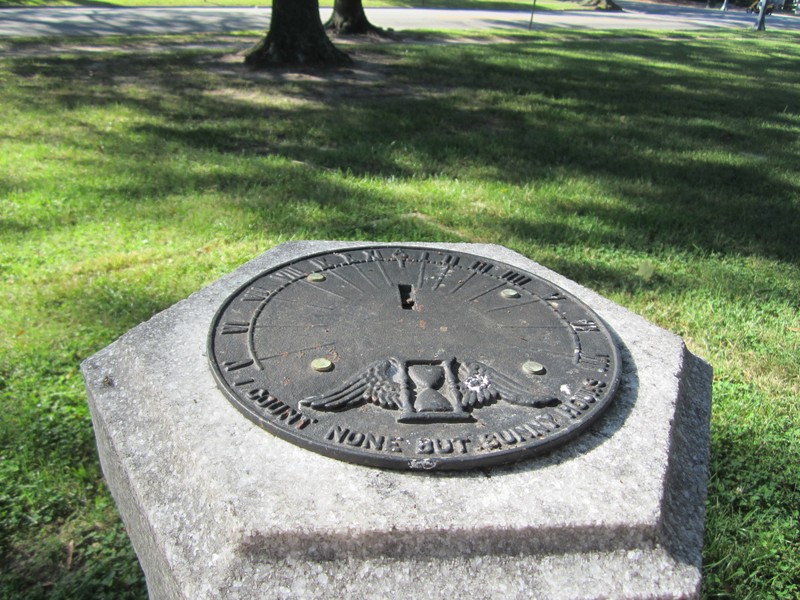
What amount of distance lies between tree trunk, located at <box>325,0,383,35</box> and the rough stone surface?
11.1m

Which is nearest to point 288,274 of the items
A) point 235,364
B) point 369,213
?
point 235,364

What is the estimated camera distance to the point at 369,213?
444 cm

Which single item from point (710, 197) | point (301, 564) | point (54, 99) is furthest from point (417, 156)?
point (301, 564)

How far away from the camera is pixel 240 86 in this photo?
7.62 meters

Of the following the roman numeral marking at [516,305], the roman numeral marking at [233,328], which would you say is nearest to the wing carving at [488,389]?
the roman numeral marking at [516,305]

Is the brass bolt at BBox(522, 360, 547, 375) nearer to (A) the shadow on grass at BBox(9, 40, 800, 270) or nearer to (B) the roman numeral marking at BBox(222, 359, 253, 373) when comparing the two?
(B) the roman numeral marking at BBox(222, 359, 253, 373)

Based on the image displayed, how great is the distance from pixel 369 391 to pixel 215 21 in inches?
561

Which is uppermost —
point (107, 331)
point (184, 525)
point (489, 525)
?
point (489, 525)

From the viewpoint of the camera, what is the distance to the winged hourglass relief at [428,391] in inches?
75.2

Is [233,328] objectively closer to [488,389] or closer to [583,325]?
[488,389]

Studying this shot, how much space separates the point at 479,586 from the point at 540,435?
1.41 ft

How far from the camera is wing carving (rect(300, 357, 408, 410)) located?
1.92 m

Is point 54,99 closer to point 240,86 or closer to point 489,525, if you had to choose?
point 240,86

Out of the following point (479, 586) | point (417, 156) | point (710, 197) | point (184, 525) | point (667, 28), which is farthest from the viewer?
point (667, 28)
